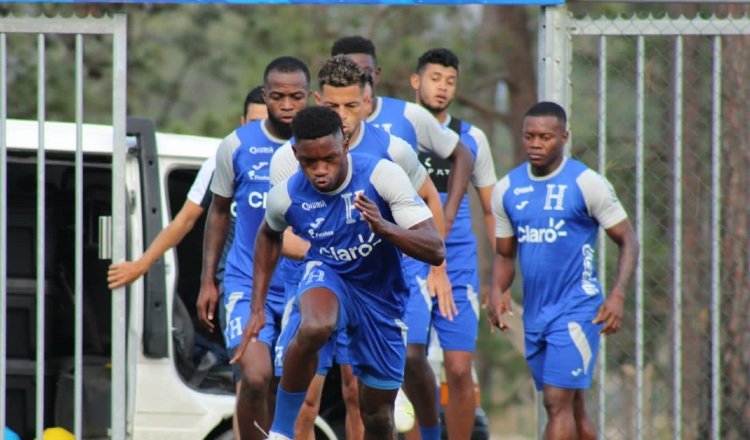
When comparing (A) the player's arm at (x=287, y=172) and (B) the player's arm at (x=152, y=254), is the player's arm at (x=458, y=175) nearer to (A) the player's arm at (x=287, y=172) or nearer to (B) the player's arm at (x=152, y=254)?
(A) the player's arm at (x=287, y=172)

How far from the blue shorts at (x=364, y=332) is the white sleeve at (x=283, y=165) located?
0.59 metres

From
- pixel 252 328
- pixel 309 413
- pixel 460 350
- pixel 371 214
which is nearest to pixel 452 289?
pixel 460 350

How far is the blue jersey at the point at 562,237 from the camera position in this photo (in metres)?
7.64

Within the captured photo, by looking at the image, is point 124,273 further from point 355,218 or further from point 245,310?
point 355,218

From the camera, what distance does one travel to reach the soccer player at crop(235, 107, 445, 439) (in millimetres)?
6062

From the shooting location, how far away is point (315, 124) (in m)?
6.06

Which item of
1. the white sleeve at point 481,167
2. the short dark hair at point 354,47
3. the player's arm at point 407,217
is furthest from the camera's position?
the white sleeve at point 481,167

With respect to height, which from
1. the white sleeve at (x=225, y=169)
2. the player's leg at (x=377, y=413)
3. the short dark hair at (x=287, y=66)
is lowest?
the player's leg at (x=377, y=413)

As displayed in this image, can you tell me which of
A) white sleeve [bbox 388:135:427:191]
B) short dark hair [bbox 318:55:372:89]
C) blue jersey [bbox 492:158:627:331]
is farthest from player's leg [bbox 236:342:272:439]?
blue jersey [bbox 492:158:627:331]

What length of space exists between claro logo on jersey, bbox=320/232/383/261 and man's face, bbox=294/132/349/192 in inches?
12.5

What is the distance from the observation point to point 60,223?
337 inches

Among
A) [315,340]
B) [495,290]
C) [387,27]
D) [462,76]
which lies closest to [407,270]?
[495,290]

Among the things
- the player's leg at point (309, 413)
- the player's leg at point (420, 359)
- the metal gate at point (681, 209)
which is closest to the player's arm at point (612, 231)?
the metal gate at point (681, 209)

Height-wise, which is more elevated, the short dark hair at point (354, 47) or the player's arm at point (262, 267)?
the short dark hair at point (354, 47)
